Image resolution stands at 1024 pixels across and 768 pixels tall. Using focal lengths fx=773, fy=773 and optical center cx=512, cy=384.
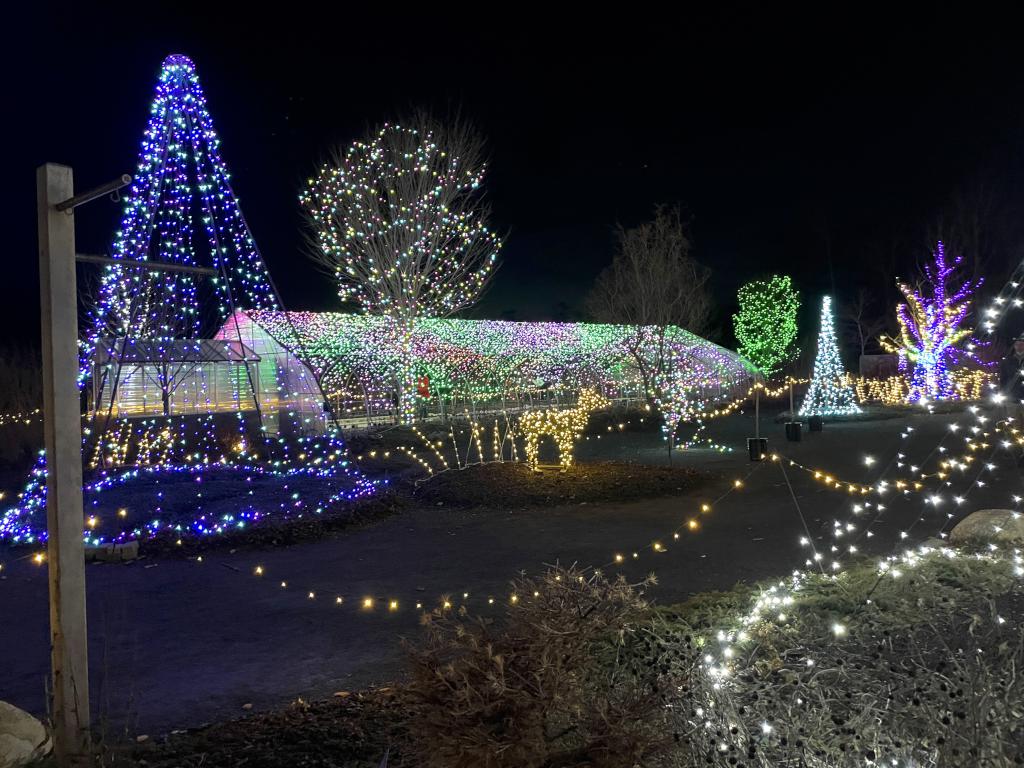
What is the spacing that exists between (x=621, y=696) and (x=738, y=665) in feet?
3.68

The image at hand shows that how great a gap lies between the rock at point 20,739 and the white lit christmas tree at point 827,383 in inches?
943

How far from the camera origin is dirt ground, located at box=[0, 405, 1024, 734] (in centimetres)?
476

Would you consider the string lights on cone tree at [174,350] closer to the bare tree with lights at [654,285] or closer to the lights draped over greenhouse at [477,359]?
the lights draped over greenhouse at [477,359]

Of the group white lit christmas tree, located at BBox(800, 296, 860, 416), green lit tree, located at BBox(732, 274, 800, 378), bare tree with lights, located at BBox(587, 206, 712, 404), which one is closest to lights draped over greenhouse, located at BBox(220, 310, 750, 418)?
bare tree with lights, located at BBox(587, 206, 712, 404)

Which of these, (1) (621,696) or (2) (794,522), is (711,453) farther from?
(1) (621,696)

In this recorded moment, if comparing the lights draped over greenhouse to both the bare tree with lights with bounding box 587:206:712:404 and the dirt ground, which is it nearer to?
the bare tree with lights with bounding box 587:206:712:404

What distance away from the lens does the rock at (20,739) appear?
10.3 ft

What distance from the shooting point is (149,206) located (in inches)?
440

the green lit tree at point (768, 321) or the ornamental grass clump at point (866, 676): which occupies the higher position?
the green lit tree at point (768, 321)

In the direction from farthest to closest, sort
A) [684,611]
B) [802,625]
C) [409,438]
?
[409,438] → [684,611] → [802,625]

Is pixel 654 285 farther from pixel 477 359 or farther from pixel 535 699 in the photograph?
pixel 535 699

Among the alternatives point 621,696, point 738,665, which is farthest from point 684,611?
point 621,696

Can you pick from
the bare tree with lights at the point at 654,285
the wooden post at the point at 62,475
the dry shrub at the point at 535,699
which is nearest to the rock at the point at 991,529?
the dry shrub at the point at 535,699

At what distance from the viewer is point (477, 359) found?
80.7 ft
